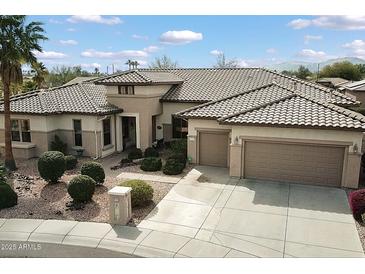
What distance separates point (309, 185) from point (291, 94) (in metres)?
5.41

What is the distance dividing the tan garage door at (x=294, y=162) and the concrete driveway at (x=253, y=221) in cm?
54

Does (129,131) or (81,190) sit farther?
(129,131)

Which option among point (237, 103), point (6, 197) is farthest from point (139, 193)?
point (237, 103)

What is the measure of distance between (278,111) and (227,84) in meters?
8.68

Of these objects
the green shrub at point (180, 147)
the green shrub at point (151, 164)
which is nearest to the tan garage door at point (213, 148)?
the green shrub at point (180, 147)

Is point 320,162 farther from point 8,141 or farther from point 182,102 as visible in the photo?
point 8,141

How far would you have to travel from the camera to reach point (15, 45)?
1616 cm

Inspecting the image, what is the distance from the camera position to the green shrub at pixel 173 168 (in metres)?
17.0

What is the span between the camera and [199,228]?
11.2 metres

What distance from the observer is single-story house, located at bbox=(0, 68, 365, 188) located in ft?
49.2

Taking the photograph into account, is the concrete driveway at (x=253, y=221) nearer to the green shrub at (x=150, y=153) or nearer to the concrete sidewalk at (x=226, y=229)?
the concrete sidewalk at (x=226, y=229)

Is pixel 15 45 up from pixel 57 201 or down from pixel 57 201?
up

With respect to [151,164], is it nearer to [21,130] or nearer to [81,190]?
[81,190]
